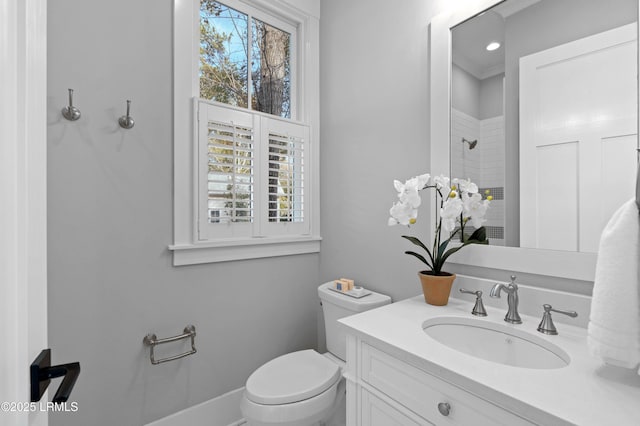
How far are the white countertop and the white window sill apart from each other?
2.85 ft

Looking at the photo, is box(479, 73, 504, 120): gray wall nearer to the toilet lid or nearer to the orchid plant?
the orchid plant

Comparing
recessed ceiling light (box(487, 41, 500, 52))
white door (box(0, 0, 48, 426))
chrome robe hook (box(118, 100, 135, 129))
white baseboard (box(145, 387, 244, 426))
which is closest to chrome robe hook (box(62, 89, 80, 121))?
chrome robe hook (box(118, 100, 135, 129))

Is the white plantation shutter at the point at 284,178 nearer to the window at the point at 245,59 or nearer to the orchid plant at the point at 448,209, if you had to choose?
the window at the point at 245,59

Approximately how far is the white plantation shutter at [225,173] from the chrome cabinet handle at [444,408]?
1228mm

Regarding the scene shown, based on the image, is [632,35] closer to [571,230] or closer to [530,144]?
[530,144]

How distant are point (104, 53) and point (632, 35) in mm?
1876

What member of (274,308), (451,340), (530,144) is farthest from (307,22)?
(451,340)

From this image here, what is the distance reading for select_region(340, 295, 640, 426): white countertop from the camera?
1.88ft

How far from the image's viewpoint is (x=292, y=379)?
1315 millimetres

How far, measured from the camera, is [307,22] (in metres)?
1.96

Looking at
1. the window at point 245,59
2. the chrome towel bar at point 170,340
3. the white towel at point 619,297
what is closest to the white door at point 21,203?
the chrome towel bar at point 170,340

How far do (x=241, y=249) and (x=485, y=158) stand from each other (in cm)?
126

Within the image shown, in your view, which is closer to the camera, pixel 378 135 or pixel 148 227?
pixel 148 227

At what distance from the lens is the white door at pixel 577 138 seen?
0.89m
